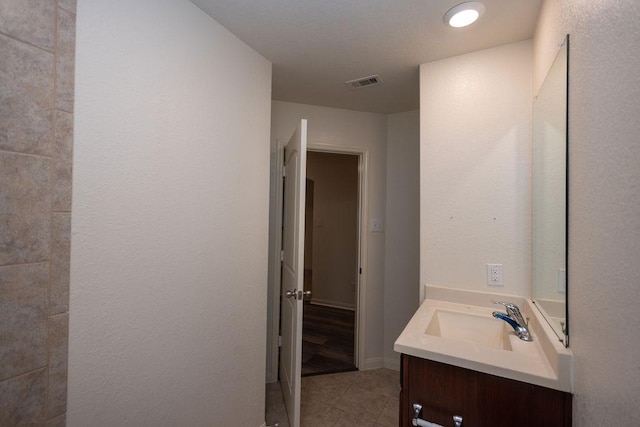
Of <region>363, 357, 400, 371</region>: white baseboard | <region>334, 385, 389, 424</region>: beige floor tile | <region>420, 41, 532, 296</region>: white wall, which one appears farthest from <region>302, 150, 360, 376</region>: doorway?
<region>420, 41, 532, 296</region>: white wall

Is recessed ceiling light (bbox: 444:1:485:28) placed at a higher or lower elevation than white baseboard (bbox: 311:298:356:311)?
higher

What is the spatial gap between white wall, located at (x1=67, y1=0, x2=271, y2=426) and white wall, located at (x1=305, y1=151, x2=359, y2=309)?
2801mm

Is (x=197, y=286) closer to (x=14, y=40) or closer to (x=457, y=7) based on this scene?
(x=14, y=40)

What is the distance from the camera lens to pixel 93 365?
3.42ft

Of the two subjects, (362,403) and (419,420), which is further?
(362,403)

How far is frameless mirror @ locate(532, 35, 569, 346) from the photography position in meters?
1.06

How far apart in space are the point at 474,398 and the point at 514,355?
8.6 inches

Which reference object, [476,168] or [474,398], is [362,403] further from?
[476,168]

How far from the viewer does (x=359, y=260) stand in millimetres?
2768

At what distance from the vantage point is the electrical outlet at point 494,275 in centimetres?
167

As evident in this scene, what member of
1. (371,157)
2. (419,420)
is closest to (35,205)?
(419,420)

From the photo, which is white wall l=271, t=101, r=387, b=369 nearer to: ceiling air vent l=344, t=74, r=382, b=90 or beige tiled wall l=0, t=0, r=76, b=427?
ceiling air vent l=344, t=74, r=382, b=90

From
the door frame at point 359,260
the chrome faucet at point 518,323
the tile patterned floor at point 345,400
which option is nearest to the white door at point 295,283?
the tile patterned floor at point 345,400

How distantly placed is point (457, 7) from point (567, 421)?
1.67 metres
